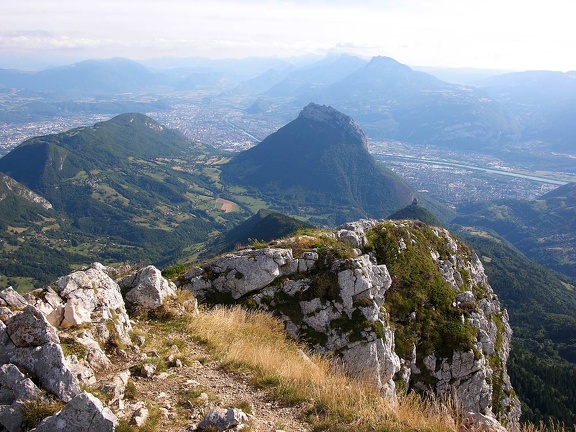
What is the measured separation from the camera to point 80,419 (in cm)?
786

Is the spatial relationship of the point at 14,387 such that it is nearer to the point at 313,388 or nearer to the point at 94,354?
the point at 94,354

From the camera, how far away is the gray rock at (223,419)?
8711 millimetres

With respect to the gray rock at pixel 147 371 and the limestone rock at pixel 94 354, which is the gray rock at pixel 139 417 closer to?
the gray rock at pixel 147 371

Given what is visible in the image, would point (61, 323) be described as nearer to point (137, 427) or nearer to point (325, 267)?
point (137, 427)

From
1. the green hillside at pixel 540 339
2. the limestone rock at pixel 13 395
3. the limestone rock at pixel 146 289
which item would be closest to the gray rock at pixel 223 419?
the limestone rock at pixel 13 395

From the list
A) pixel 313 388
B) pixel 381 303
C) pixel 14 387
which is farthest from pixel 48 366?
pixel 381 303

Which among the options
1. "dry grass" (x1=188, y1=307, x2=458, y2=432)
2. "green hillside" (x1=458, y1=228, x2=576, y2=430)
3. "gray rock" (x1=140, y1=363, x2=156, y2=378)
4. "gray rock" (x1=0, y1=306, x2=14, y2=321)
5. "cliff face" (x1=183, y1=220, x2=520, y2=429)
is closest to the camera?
"dry grass" (x1=188, y1=307, x2=458, y2=432)

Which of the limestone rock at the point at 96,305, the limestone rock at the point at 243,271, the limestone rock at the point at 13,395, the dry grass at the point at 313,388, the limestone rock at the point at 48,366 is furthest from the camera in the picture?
the limestone rock at the point at 243,271

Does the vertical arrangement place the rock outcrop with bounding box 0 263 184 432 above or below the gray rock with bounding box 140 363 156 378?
above

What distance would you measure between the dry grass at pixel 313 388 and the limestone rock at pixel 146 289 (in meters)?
2.38

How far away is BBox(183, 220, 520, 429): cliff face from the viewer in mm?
24141

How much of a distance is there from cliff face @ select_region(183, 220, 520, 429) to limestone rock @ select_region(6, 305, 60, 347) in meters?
13.0

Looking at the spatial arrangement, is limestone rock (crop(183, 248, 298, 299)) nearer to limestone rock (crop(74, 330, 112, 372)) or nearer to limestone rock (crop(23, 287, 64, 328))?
limestone rock (crop(23, 287, 64, 328))

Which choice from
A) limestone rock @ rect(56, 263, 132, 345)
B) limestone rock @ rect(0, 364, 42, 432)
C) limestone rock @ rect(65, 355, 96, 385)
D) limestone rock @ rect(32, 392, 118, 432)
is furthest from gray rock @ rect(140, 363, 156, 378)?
limestone rock @ rect(32, 392, 118, 432)
